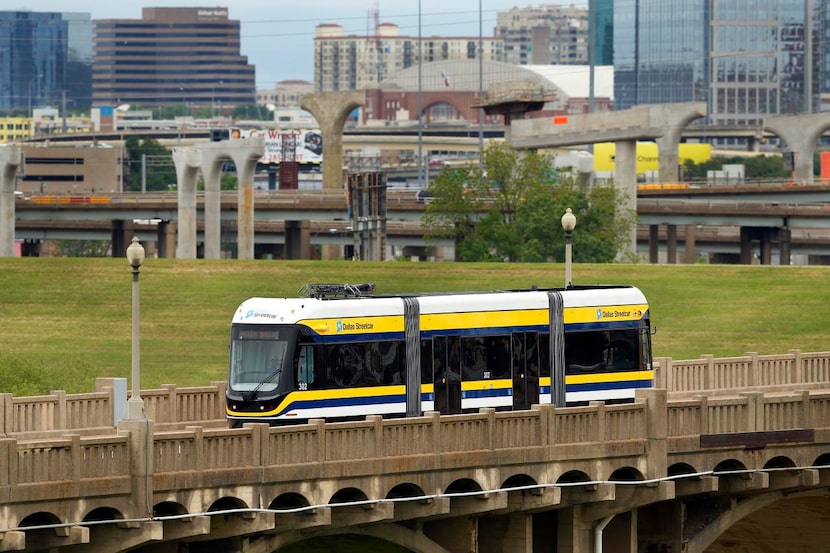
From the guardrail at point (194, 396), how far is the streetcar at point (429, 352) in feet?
9.43

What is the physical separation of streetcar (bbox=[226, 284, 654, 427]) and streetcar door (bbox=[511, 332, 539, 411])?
0.07ft

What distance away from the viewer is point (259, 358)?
121 feet

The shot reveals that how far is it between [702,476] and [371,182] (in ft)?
188

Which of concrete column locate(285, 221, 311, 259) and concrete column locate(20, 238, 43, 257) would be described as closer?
concrete column locate(285, 221, 311, 259)

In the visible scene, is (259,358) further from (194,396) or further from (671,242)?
(671,242)

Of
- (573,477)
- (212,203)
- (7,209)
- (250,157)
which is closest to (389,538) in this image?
(573,477)

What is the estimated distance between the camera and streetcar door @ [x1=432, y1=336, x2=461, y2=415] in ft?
127

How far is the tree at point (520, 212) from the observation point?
10638cm

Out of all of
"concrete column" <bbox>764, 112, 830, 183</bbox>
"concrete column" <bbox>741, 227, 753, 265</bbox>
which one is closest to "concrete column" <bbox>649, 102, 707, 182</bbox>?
"concrete column" <bbox>741, 227, 753, 265</bbox>

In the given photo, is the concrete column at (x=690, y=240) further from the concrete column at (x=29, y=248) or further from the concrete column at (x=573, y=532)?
the concrete column at (x=573, y=532)

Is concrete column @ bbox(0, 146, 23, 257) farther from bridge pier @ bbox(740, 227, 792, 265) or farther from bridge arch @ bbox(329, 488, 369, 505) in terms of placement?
bridge arch @ bbox(329, 488, 369, 505)

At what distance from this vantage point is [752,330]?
229 ft

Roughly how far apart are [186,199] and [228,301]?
147 feet

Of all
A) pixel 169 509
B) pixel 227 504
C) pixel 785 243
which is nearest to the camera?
pixel 169 509
